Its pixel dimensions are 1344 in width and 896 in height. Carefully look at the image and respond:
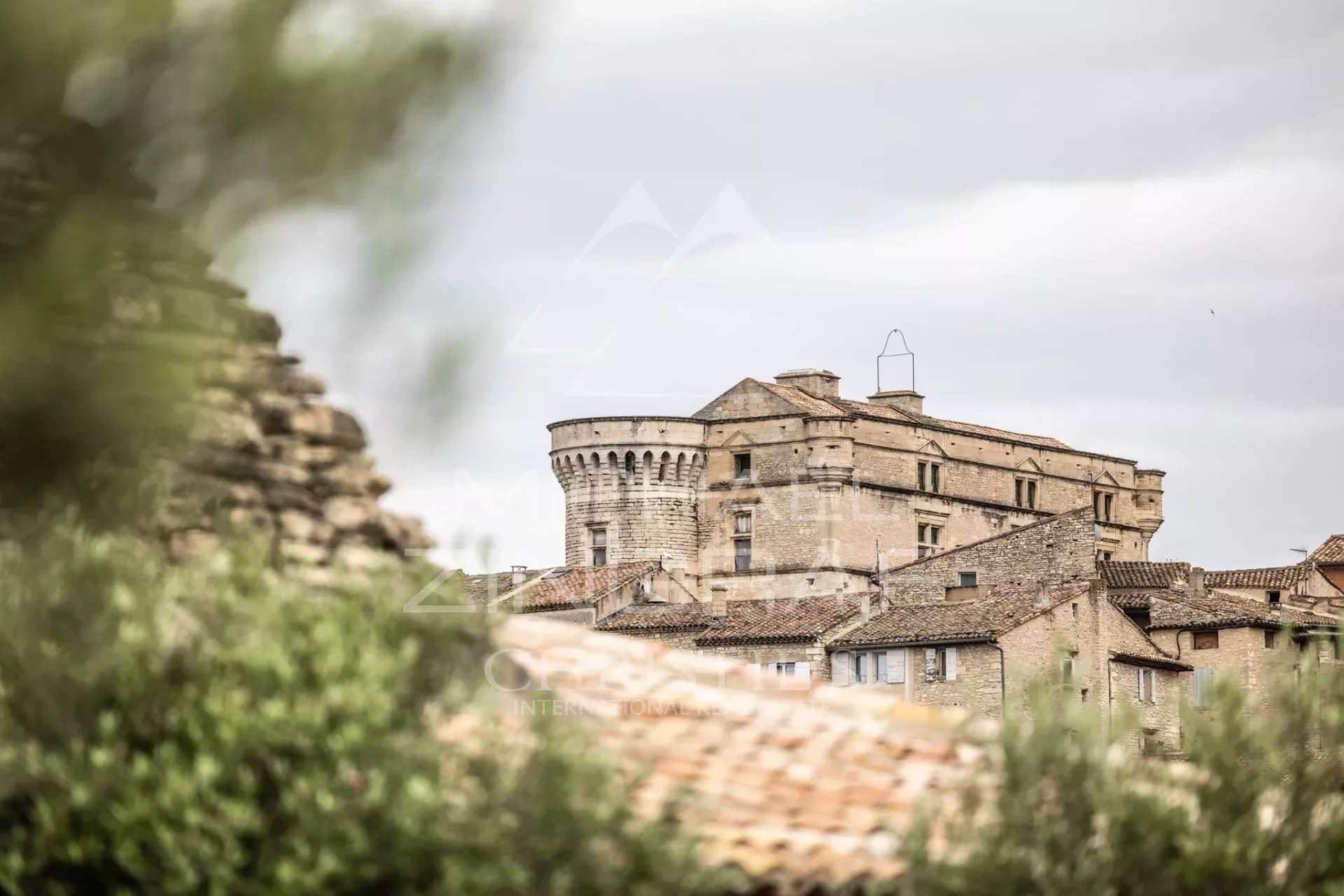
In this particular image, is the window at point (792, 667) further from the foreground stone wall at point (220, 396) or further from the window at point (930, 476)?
the foreground stone wall at point (220, 396)

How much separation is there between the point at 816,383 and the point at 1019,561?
24.5 metres

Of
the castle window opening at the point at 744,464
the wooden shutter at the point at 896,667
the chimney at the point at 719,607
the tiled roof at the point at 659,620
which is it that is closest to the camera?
the wooden shutter at the point at 896,667

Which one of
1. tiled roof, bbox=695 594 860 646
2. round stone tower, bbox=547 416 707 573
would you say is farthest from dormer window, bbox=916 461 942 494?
tiled roof, bbox=695 594 860 646

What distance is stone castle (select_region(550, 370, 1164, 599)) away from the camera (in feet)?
263

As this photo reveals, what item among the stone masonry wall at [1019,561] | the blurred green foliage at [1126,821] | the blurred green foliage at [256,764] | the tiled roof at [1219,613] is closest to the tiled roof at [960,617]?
the stone masonry wall at [1019,561]

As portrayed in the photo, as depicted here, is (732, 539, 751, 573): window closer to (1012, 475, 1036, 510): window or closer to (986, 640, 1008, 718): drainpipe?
(1012, 475, 1036, 510): window

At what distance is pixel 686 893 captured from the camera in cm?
941

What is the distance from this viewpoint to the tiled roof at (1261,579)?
2852 inches

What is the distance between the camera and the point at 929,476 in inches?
3307

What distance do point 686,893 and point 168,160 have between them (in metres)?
3.93

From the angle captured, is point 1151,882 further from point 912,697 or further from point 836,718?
point 912,697

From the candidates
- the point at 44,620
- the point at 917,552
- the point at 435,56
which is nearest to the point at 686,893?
the point at 44,620

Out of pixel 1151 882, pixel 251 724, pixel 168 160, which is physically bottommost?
pixel 1151 882

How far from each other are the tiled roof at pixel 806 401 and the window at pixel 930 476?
4.41 m
